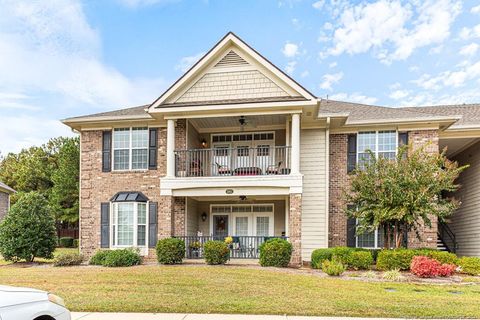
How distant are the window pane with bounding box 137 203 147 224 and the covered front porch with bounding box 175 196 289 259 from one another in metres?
1.78

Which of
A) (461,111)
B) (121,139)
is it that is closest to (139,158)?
(121,139)

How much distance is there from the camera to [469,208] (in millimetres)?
16578

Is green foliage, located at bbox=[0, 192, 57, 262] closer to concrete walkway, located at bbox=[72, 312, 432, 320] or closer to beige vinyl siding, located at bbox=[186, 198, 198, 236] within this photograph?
beige vinyl siding, located at bbox=[186, 198, 198, 236]

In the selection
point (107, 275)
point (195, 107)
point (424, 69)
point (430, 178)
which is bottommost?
point (107, 275)

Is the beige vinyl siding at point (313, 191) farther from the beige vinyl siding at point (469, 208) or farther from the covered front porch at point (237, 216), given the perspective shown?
the beige vinyl siding at point (469, 208)

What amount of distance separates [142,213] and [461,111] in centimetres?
1540

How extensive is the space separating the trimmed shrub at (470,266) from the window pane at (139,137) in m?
12.8

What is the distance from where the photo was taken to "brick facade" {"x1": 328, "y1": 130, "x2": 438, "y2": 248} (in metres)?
14.4

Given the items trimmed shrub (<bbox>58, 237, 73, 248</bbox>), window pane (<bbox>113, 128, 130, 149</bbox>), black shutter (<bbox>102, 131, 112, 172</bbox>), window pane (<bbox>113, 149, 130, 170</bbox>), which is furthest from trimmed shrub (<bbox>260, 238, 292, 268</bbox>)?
trimmed shrub (<bbox>58, 237, 73, 248</bbox>)

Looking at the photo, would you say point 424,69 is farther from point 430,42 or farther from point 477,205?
point 477,205

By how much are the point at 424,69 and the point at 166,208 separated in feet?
56.0

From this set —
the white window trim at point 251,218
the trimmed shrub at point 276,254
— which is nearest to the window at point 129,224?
the white window trim at point 251,218

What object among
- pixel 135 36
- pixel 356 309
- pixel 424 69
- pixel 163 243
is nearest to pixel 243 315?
pixel 356 309

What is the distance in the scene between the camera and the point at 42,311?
4234 millimetres
